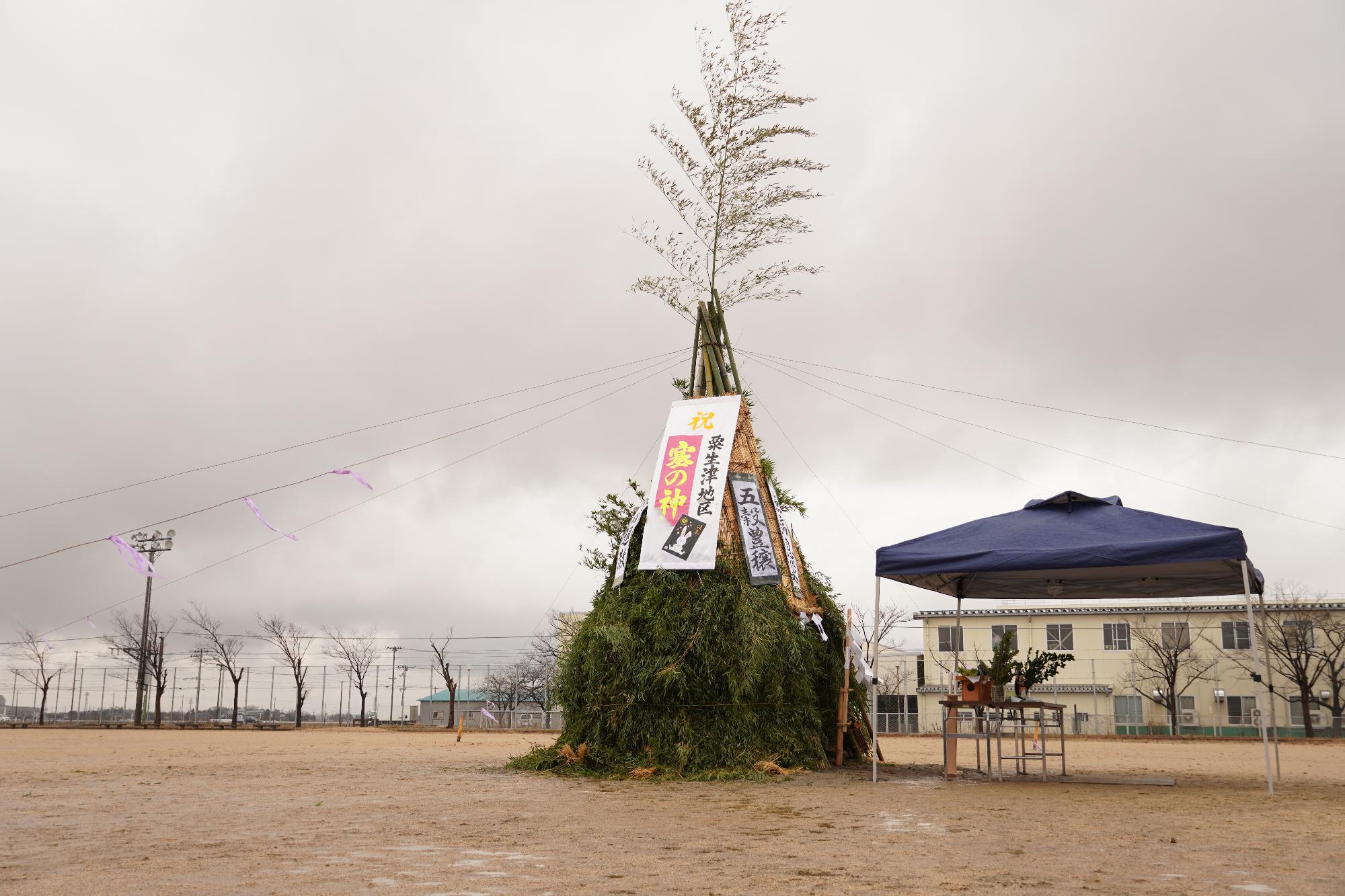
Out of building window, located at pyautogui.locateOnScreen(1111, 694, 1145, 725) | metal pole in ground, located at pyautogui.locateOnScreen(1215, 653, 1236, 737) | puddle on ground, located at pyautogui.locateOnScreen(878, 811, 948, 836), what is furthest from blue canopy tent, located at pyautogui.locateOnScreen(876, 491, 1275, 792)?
metal pole in ground, located at pyautogui.locateOnScreen(1215, 653, 1236, 737)

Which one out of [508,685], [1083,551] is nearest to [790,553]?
[1083,551]

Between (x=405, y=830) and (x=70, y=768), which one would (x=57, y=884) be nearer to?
(x=405, y=830)

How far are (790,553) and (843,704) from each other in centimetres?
178

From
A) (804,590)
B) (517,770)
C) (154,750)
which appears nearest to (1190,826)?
(804,590)

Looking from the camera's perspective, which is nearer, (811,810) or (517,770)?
(811,810)

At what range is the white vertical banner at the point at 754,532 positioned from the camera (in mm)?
11195

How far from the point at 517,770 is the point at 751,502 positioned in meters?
3.94

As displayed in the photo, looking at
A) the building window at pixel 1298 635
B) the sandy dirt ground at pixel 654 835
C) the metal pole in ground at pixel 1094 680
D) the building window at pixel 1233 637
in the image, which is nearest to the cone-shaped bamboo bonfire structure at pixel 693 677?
the sandy dirt ground at pixel 654 835

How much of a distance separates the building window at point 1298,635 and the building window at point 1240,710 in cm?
271

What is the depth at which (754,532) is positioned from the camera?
1143 centimetres

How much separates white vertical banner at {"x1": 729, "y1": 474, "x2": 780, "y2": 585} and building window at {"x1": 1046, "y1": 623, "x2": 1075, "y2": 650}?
1296 inches

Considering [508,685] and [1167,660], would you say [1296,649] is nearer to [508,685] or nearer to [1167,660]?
[1167,660]

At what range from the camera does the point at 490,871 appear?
15.9 feet

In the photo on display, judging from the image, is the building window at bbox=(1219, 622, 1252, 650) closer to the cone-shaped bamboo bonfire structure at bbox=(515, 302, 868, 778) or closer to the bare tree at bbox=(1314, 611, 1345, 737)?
the bare tree at bbox=(1314, 611, 1345, 737)
